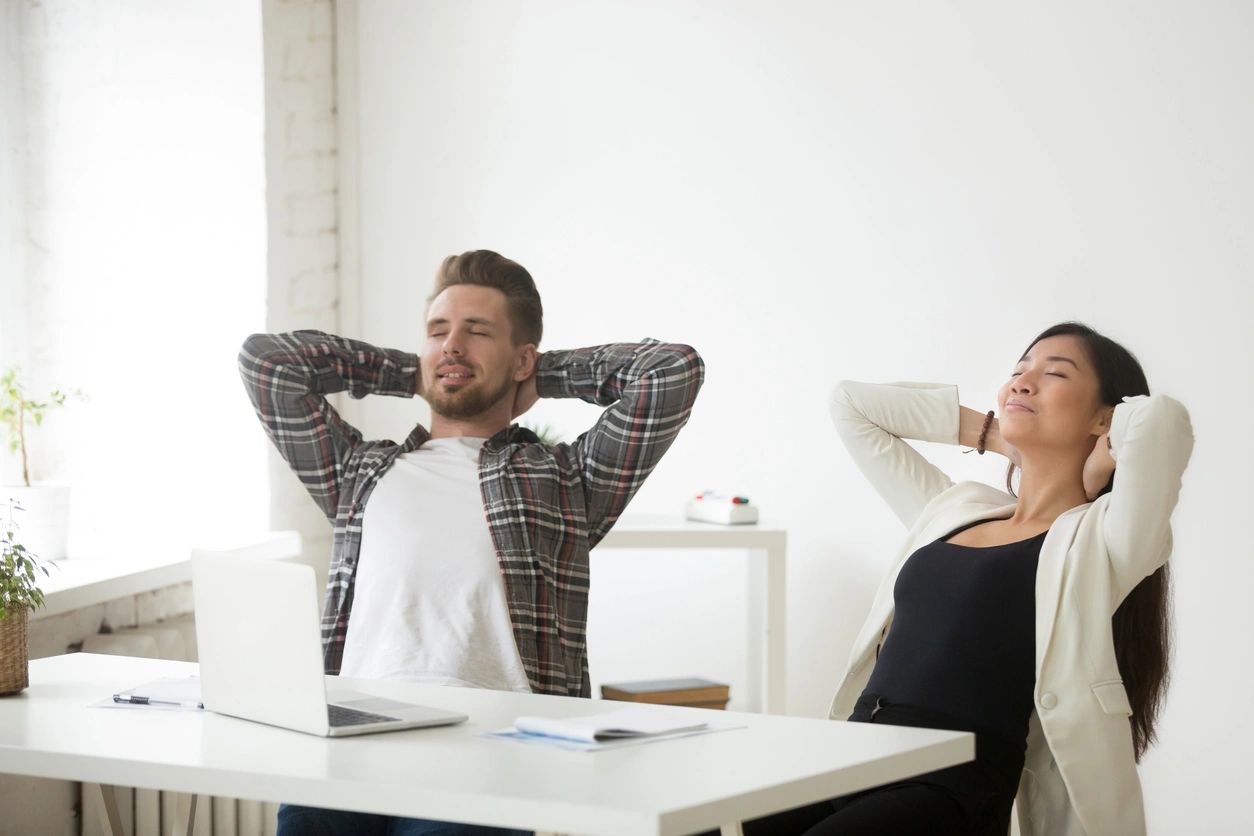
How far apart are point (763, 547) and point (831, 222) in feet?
2.87

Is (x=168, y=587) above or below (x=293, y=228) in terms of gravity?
below

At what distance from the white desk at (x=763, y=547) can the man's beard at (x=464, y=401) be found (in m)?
0.92

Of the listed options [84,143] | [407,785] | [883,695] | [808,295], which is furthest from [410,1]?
[407,785]

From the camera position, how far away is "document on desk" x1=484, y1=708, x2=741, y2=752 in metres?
1.34

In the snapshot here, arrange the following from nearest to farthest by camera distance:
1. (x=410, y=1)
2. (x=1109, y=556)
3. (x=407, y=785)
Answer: (x=407, y=785) < (x=1109, y=556) < (x=410, y=1)

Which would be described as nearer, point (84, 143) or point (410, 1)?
point (84, 143)

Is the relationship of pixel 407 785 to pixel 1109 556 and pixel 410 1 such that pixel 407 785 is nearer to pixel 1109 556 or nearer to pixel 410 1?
pixel 1109 556

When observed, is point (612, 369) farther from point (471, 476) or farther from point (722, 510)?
point (722, 510)

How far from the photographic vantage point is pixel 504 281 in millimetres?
2305

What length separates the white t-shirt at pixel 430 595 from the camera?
1.93 metres

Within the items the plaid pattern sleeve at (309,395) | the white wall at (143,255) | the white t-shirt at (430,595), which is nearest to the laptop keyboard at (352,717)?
the white t-shirt at (430,595)

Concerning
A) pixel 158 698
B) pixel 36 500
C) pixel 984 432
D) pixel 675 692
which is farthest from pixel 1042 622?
pixel 36 500

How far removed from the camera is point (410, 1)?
151 inches

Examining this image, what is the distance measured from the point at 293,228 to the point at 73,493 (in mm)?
879
